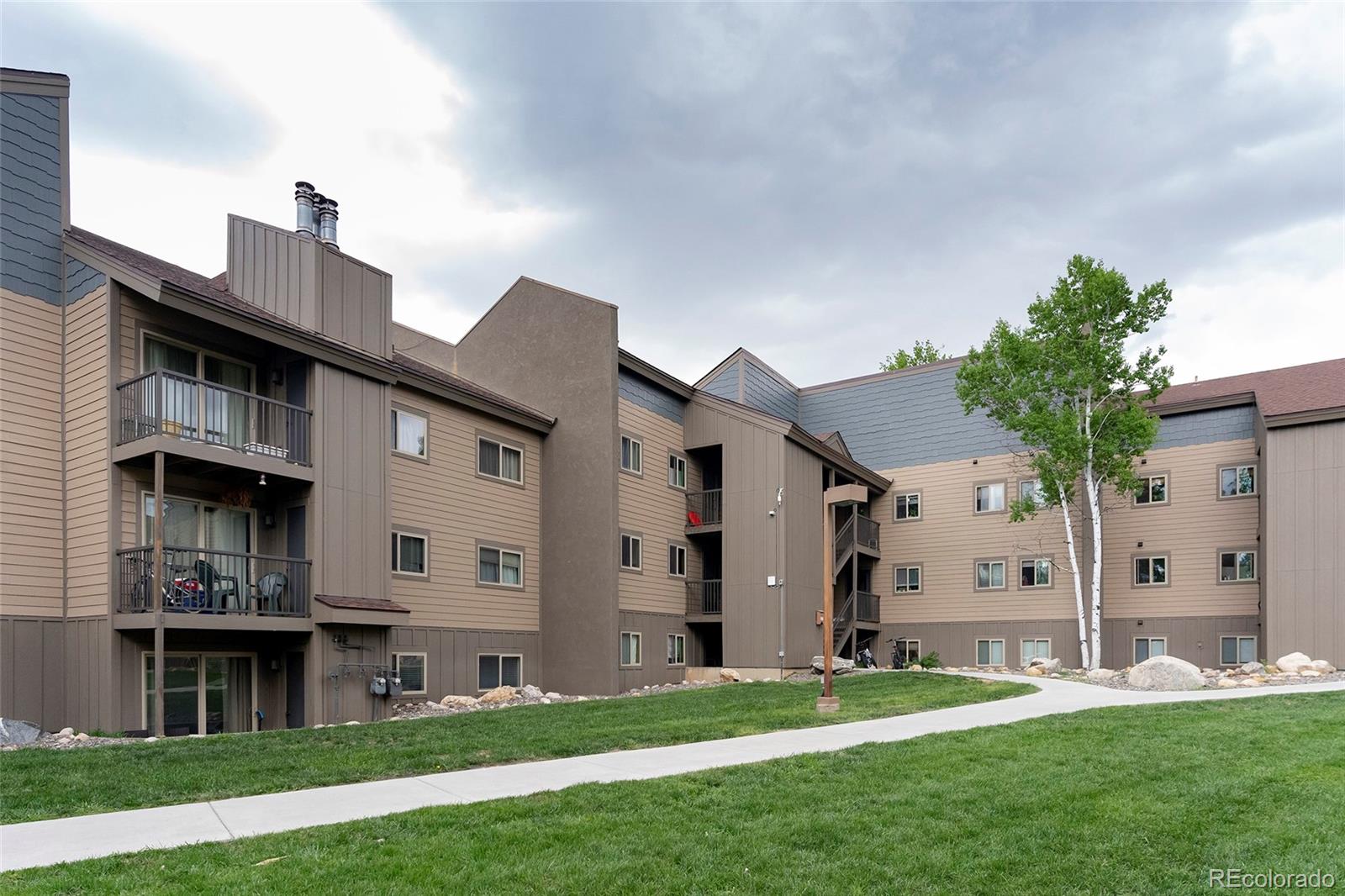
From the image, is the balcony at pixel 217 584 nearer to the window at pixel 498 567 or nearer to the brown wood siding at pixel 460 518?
the brown wood siding at pixel 460 518

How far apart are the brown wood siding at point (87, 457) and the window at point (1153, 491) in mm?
27685

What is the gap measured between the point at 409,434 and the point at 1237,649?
24.4 metres

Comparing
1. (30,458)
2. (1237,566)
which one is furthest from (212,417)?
(1237,566)

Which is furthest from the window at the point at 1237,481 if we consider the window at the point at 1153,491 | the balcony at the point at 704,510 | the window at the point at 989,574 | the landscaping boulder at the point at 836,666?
the balcony at the point at 704,510

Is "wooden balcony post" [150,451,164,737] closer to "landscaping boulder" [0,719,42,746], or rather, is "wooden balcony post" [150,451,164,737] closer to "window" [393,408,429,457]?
"landscaping boulder" [0,719,42,746]

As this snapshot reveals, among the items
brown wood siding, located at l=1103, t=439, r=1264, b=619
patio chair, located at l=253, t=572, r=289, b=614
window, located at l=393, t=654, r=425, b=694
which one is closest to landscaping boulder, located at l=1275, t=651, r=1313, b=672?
brown wood siding, located at l=1103, t=439, r=1264, b=619

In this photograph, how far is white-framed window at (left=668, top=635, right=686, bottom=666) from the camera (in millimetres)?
26188

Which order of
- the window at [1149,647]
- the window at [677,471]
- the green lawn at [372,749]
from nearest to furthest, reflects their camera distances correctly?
1. the green lawn at [372,749]
2. the window at [677,471]
3. the window at [1149,647]

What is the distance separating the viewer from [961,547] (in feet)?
107

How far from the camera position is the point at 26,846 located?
20.5 feet

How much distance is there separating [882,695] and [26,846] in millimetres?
14194

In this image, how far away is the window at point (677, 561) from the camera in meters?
26.8

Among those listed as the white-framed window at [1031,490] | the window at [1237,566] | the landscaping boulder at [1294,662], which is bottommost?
the landscaping boulder at [1294,662]

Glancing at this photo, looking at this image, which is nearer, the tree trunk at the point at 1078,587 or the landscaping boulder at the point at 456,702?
the landscaping boulder at the point at 456,702
